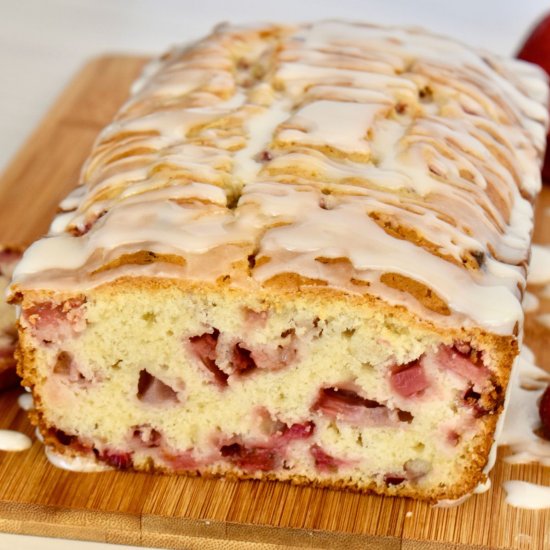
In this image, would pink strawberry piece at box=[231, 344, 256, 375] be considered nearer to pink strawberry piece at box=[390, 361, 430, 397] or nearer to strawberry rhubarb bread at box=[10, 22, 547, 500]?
strawberry rhubarb bread at box=[10, 22, 547, 500]

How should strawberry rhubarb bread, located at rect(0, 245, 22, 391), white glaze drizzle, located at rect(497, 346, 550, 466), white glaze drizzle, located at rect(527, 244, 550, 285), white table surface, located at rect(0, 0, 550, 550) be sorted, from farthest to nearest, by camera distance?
white table surface, located at rect(0, 0, 550, 550)
white glaze drizzle, located at rect(527, 244, 550, 285)
strawberry rhubarb bread, located at rect(0, 245, 22, 391)
white glaze drizzle, located at rect(497, 346, 550, 466)

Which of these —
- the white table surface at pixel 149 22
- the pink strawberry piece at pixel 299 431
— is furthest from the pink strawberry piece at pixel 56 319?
the white table surface at pixel 149 22

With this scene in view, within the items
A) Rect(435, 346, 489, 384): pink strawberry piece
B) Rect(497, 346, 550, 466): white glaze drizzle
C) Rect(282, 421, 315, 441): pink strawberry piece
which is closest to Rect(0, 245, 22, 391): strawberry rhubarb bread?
Rect(282, 421, 315, 441): pink strawberry piece

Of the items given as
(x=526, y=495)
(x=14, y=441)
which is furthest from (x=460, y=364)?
(x=14, y=441)

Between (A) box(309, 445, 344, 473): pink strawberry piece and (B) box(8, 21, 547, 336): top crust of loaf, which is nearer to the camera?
(B) box(8, 21, 547, 336): top crust of loaf

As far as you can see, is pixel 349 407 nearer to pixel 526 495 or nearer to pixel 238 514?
pixel 238 514

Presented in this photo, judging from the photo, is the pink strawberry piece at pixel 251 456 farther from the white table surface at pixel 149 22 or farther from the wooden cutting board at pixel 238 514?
the white table surface at pixel 149 22

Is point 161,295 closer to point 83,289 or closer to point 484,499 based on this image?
point 83,289
